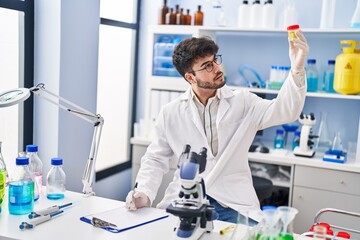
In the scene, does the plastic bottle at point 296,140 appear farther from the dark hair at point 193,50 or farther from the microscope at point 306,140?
A: the dark hair at point 193,50

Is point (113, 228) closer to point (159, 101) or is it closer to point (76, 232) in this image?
point (76, 232)

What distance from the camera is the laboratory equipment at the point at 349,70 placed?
285 cm

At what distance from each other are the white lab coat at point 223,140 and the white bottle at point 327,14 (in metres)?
1.22

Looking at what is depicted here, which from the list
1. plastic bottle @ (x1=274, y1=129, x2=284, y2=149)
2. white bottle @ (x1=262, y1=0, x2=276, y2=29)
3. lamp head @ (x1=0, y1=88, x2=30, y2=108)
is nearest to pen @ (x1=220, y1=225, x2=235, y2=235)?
lamp head @ (x1=0, y1=88, x2=30, y2=108)

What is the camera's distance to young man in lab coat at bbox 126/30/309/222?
203 cm

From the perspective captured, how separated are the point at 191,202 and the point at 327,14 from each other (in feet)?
7.04

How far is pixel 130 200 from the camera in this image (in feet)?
5.84

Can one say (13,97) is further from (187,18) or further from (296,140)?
(296,140)

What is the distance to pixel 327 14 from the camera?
299cm

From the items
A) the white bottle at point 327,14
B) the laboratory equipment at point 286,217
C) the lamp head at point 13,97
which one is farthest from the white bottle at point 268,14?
the laboratory equipment at point 286,217

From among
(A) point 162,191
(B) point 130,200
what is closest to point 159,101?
(A) point 162,191

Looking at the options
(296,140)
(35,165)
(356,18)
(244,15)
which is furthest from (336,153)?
(35,165)

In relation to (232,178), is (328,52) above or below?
above

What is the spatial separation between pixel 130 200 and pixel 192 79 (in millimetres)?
714
